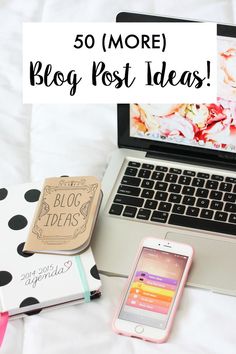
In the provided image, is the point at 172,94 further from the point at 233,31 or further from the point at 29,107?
the point at 29,107

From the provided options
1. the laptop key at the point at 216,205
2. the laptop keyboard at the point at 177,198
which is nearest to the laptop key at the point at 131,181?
the laptop keyboard at the point at 177,198

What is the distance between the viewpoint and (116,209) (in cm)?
90

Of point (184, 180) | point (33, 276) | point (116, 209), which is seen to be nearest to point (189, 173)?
point (184, 180)

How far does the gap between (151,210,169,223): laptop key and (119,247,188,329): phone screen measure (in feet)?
0.18

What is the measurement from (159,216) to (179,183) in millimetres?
66

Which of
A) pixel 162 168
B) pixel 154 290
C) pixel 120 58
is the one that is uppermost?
pixel 120 58

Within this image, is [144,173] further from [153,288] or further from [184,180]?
[153,288]

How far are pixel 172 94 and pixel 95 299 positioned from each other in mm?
296

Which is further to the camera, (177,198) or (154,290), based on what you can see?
(177,198)

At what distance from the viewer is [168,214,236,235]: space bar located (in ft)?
2.85

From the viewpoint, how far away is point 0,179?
3.14 ft

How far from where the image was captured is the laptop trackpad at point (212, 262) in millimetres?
813

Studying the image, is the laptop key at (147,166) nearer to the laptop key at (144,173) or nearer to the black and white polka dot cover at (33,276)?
the laptop key at (144,173)

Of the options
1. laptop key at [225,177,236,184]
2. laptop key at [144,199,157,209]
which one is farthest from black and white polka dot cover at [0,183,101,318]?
laptop key at [225,177,236,184]
